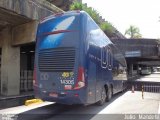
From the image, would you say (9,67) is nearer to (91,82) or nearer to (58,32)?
(58,32)

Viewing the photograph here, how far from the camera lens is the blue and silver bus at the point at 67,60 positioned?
999 cm

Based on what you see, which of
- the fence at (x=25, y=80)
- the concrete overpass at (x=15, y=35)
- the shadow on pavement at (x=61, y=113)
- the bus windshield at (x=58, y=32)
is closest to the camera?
the shadow on pavement at (x=61, y=113)

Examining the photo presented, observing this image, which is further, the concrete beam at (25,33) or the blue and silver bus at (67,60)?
the concrete beam at (25,33)

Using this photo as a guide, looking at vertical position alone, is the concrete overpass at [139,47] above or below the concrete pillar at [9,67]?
above

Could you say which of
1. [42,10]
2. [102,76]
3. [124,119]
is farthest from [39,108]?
[42,10]

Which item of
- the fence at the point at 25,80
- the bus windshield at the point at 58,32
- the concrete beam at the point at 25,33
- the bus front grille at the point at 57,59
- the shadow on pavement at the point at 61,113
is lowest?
the shadow on pavement at the point at 61,113

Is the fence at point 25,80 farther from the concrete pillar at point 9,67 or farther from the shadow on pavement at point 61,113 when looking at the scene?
the shadow on pavement at point 61,113

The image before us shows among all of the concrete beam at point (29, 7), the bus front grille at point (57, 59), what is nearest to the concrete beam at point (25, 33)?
the concrete beam at point (29, 7)

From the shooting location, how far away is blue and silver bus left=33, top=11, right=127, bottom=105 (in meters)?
9.99

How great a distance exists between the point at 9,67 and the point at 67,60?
8282mm

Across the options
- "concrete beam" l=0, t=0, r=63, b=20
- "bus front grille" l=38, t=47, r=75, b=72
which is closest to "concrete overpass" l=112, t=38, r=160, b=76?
"concrete beam" l=0, t=0, r=63, b=20

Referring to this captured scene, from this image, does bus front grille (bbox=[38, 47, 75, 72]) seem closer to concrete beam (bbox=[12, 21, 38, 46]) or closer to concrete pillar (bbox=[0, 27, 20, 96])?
concrete beam (bbox=[12, 21, 38, 46])

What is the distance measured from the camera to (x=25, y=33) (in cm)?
1709

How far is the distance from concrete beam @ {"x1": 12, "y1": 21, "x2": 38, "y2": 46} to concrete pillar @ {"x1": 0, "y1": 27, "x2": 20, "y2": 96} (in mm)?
456
